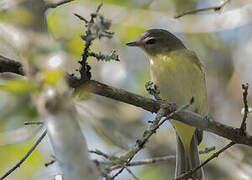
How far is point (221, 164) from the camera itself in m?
5.96

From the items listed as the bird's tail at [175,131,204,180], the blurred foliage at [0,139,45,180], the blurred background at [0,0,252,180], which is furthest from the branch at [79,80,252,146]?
the blurred foliage at [0,139,45,180]

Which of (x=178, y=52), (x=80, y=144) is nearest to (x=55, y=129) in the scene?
(x=80, y=144)

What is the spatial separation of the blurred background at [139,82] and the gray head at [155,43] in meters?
0.31

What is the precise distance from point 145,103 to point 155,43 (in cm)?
251

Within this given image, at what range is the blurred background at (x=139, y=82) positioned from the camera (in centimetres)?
470

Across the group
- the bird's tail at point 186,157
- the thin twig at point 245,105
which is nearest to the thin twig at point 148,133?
the thin twig at point 245,105

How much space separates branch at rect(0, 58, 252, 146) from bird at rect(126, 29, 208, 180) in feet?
4.45

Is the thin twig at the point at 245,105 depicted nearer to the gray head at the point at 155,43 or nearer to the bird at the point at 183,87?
the bird at the point at 183,87

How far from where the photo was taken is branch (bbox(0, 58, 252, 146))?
2793 mm

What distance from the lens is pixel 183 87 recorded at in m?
4.89

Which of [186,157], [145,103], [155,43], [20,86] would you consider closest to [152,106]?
[145,103]

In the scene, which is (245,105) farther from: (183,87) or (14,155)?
(14,155)

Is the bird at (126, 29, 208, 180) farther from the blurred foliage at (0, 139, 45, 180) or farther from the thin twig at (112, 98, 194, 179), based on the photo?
the thin twig at (112, 98, 194, 179)

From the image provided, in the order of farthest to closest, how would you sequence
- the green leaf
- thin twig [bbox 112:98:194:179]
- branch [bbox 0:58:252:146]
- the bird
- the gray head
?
the gray head → the bird → branch [bbox 0:58:252:146] → thin twig [bbox 112:98:194:179] → the green leaf
